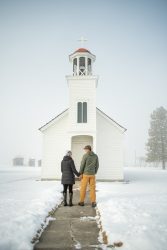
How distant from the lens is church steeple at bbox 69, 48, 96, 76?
2100 centimetres

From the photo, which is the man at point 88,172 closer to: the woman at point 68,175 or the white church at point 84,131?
the woman at point 68,175

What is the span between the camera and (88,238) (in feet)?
14.8

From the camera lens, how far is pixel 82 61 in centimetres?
2203

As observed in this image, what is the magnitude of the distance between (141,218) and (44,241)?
8.28 feet

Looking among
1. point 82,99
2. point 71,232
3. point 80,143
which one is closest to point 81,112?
point 82,99

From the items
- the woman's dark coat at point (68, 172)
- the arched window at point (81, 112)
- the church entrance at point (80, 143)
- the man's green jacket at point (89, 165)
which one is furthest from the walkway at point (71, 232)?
the church entrance at point (80, 143)

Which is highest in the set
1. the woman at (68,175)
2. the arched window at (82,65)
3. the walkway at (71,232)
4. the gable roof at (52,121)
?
the arched window at (82,65)

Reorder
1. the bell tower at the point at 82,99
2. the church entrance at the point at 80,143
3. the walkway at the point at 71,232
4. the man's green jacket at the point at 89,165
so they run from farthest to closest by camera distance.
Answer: the church entrance at the point at 80,143, the bell tower at the point at 82,99, the man's green jacket at the point at 89,165, the walkway at the point at 71,232

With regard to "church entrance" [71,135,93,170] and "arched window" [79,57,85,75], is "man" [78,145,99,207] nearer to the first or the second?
"church entrance" [71,135,93,170]

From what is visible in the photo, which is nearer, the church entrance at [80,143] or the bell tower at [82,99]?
the bell tower at [82,99]

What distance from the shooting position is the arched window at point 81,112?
1963 centimetres

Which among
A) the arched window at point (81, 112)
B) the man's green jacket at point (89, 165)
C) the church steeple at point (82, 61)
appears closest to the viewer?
the man's green jacket at point (89, 165)

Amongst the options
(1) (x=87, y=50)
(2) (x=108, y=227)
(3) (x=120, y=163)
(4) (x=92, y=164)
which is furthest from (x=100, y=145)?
(2) (x=108, y=227)

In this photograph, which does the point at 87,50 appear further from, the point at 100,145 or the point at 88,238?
the point at 88,238
